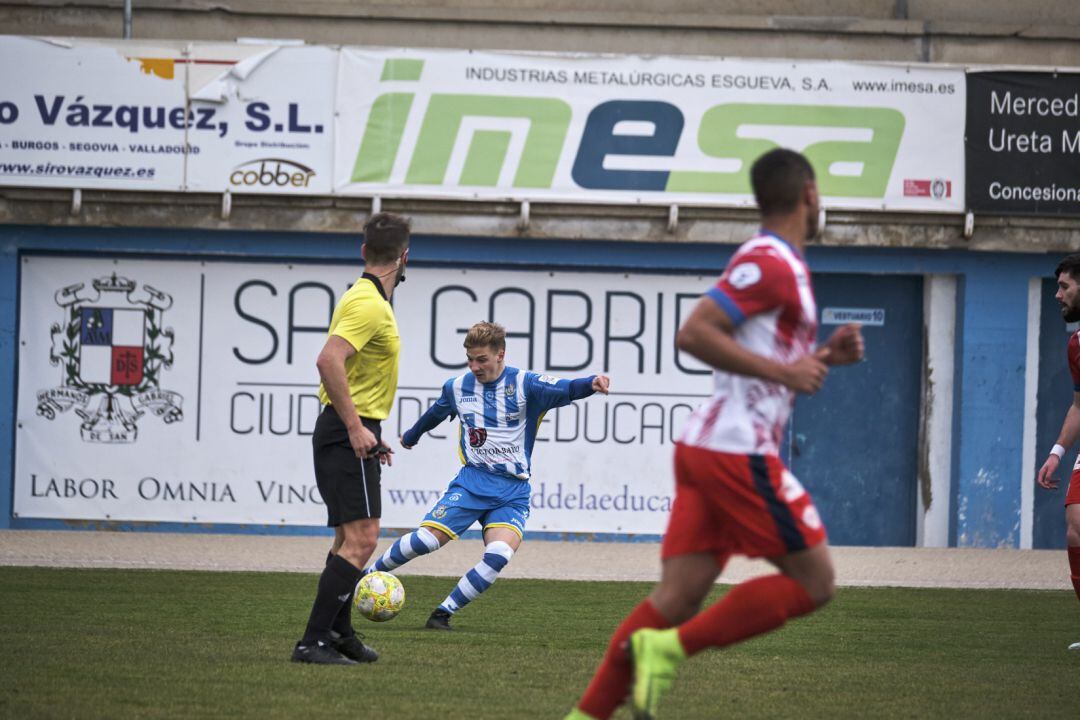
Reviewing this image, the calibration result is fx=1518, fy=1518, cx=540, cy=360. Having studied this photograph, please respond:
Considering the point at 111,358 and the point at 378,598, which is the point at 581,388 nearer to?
the point at 378,598

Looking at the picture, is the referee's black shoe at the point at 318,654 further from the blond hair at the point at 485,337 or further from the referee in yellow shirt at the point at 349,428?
the blond hair at the point at 485,337

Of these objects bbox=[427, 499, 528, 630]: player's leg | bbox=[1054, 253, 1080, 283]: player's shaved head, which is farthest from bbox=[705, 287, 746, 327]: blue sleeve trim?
bbox=[1054, 253, 1080, 283]: player's shaved head

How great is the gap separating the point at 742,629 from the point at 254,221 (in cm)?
1183

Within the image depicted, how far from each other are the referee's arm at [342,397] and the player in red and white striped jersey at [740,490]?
2.22m

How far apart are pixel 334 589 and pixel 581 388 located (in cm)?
251

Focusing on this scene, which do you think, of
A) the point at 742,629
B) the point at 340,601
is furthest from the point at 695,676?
the point at 742,629

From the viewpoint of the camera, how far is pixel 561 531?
1634 cm

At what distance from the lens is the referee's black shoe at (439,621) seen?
8.99 m

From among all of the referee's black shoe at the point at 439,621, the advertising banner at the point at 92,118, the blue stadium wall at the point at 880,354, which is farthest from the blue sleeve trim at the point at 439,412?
the advertising banner at the point at 92,118

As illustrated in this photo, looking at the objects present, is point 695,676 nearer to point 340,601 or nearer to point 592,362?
point 340,601

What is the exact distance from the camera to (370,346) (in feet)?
23.3

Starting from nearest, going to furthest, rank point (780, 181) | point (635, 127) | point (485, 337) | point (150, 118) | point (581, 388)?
point (780, 181) < point (581, 388) < point (485, 337) < point (150, 118) < point (635, 127)

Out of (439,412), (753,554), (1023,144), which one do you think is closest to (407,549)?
(439,412)

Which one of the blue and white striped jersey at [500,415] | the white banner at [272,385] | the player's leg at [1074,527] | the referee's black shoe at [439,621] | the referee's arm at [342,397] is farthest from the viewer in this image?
the white banner at [272,385]
